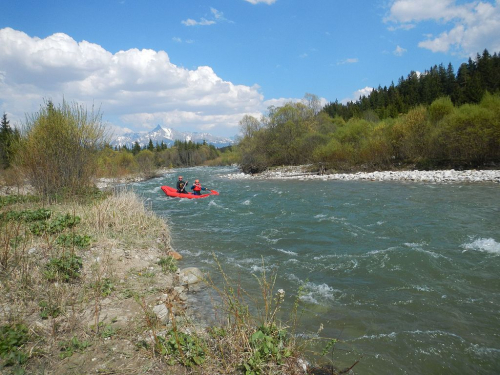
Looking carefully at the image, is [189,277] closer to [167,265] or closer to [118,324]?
[167,265]

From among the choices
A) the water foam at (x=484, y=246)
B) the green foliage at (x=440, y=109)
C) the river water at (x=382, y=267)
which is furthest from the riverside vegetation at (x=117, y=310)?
the green foliage at (x=440, y=109)

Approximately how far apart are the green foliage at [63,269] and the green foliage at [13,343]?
1.36 m

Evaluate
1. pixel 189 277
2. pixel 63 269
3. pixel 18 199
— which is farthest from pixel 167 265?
pixel 18 199

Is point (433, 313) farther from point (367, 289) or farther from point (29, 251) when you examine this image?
point (29, 251)

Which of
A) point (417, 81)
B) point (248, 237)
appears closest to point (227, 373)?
point (248, 237)

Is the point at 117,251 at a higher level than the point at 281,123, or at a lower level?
lower

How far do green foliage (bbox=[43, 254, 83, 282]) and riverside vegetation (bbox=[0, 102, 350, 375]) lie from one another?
16mm

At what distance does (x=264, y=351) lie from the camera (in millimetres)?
A: 2793

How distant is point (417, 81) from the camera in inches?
2421

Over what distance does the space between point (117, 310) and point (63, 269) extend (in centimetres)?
135

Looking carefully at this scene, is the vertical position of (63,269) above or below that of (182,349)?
above

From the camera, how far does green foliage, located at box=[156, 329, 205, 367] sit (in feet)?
9.24

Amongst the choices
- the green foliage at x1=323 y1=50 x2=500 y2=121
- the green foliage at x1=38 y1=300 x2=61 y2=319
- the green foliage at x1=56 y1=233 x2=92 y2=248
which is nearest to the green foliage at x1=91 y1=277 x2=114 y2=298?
the green foliage at x1=38 y1=300 x2=61 y2=319

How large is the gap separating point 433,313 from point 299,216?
7.77 meters
